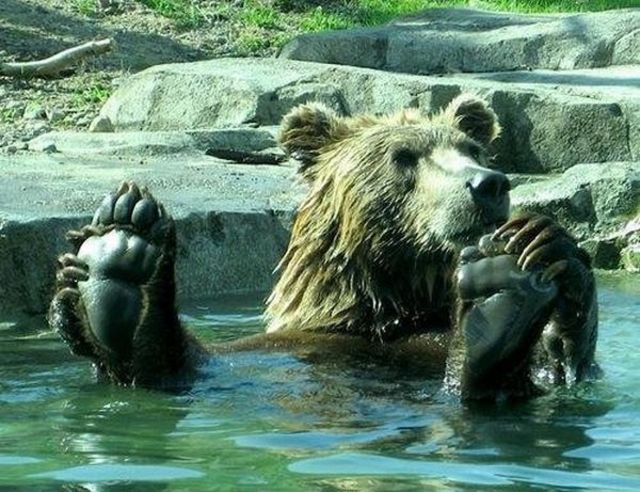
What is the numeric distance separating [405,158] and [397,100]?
5.53m

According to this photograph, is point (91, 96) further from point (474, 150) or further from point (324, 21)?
point (474, 150)

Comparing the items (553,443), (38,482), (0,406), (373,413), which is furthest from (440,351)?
(38,482)

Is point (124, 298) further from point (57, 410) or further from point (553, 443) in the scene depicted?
point (553, 443)

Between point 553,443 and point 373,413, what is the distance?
732 mm

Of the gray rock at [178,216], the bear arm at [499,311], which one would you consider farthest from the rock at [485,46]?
the bear arm at [499,311]

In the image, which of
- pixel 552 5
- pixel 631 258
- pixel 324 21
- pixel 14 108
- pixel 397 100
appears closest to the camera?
pixel 631 258

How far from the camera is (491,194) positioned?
5.92 m

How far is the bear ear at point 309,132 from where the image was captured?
693 cm

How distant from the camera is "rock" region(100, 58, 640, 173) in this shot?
1150cm

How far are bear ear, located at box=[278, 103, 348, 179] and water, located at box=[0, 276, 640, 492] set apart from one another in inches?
48.1

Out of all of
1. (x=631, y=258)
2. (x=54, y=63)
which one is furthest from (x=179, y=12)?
(x=631, y=258)

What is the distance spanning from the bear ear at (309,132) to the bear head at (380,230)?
0.29 feet

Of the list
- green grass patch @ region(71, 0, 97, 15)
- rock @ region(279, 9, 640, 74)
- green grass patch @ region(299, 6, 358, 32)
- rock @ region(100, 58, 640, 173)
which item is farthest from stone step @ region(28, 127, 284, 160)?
green grass patch @ region(299, 6, 358, 32)

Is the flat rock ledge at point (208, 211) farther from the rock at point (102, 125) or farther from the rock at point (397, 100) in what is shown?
the rock at point (102, 125)
